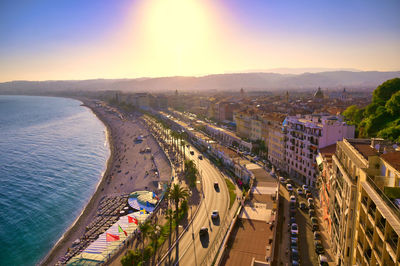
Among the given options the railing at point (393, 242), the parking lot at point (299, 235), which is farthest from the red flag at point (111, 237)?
the railing at point (393, 242)

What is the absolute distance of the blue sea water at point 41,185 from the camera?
1670 inches

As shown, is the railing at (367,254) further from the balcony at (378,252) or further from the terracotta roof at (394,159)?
the terracotta roof at (394,159)

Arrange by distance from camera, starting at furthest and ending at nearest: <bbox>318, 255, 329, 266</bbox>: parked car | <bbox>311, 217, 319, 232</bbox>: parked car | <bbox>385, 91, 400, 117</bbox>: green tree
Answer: <bbox>385, 91, 400, 117</bbox>: green tree < <bbox>311, 217, 319, 232</bbox>: parked car < <bbox>318, 255, 329, 266</bbox>: parked car

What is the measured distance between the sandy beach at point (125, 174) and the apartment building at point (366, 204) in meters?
34.8

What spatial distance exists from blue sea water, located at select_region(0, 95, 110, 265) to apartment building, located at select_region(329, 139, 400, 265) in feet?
127

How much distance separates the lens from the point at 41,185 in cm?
6112

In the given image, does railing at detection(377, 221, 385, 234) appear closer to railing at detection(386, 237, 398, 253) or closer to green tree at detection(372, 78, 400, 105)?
railing at detection(386, 237, 398, 253)

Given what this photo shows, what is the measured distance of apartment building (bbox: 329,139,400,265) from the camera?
15.1 metres

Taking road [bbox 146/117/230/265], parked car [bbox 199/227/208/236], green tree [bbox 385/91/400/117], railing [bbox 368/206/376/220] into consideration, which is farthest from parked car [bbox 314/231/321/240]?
green tree [bbox 385/91/400/117]

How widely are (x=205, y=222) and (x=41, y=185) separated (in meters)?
42.6

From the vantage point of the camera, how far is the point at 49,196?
55875 millimetres

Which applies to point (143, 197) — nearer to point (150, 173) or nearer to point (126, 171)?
point (150, 173)

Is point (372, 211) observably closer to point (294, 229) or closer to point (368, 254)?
point (368, 254)

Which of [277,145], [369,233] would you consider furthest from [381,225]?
[277,145]
